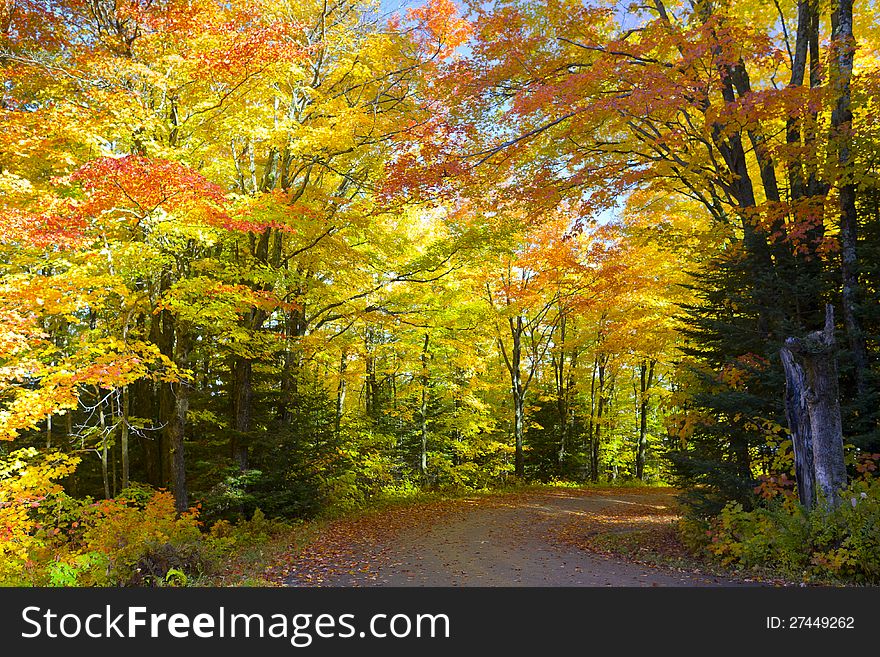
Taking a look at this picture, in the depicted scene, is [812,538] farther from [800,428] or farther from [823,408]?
[823,408]

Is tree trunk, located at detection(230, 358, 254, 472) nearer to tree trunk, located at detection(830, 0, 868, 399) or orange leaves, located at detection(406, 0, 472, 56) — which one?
orange leaves, located at detection(406, 0, 472, 56)

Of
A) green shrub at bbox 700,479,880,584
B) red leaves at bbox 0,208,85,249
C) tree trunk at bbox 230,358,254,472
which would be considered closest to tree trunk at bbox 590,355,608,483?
tree trunk at bbox 230,358,254,472

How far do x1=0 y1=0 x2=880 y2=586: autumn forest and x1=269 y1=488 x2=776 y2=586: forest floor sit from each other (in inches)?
42.4

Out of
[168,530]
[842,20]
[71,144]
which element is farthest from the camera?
[71,144]

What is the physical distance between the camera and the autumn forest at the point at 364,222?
7957mm

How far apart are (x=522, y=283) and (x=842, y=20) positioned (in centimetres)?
1406

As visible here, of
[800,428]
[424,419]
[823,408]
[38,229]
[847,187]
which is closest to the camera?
[823,408]

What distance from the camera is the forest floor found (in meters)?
7.25

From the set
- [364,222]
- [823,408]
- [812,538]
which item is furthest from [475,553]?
[364,222]

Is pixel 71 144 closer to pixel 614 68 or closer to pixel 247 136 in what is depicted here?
pixel 247 136

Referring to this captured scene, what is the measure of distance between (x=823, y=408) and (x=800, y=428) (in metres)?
0.41

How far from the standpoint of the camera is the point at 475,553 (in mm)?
9125

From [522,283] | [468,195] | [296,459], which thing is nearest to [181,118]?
[468,195]

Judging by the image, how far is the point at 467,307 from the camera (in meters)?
18.8
